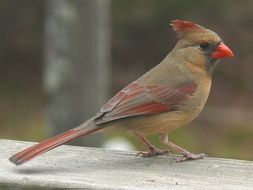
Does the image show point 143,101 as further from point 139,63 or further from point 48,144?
point 139,63

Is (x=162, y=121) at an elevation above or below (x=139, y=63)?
above

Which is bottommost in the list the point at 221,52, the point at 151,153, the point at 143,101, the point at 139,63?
the point at 139,63

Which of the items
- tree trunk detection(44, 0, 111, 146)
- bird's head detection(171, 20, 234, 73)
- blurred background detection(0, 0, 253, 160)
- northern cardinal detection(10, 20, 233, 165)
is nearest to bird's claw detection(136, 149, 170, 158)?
northern cardinal detection(10, 20, 233, 165)

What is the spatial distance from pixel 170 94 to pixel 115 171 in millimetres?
1088

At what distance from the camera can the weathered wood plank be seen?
2832mm

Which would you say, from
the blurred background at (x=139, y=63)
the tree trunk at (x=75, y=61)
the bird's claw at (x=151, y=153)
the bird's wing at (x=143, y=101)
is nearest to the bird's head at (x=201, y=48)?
the bird's wing at (x=143, y=101)

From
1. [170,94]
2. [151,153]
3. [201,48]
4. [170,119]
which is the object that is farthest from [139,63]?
[151,153]

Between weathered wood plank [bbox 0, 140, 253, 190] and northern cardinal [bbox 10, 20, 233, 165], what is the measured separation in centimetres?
21

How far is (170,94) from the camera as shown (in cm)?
414

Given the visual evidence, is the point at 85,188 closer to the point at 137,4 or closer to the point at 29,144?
the point at 29,144

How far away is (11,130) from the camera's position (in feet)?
26.9

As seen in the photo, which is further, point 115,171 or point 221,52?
point 221,52

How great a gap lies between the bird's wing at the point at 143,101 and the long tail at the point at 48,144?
0.27 feet

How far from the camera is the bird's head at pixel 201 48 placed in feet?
13.8
